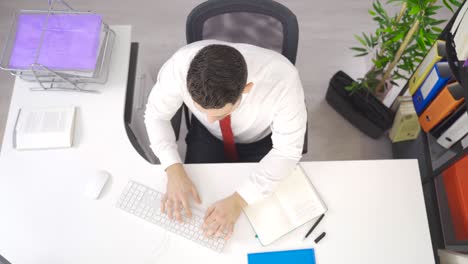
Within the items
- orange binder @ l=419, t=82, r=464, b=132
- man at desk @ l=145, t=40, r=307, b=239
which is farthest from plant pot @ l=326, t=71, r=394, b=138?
man at desk @ l=145, t=40, r=307, b=239

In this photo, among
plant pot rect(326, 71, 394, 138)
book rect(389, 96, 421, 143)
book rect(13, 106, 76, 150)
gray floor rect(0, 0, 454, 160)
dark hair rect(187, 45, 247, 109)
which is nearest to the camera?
dark hair rect(187, 45, 247, 109)

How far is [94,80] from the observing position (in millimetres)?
1345

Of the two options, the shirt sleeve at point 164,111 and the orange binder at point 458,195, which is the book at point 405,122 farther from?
the shirt sleeve at point 164,111

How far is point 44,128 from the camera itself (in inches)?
49.4

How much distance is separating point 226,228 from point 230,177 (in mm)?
183

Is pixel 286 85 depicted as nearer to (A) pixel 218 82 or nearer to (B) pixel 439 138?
(A) pixel 218 82

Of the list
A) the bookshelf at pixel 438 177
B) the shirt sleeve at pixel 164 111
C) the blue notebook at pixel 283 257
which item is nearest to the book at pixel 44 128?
the shirt sleeve at pixel 164 111

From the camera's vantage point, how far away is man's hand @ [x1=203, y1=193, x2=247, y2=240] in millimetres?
1109

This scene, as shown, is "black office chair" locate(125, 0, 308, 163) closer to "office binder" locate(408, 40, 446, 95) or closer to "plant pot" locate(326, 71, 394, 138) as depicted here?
"office binder" locate(408, 40, 446, 95)

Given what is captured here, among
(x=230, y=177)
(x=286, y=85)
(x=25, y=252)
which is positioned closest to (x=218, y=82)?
(x=286, y=85)

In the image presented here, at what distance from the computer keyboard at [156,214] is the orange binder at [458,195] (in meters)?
0.90

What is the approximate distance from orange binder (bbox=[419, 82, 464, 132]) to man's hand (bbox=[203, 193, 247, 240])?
939 millimetres

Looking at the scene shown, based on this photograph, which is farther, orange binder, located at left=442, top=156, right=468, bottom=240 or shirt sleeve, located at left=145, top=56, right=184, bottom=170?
orange binder, located at left=442, top=156, right=468, bottom=240

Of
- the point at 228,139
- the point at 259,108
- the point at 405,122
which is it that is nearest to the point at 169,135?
the point at 228,139
